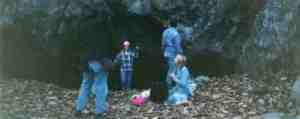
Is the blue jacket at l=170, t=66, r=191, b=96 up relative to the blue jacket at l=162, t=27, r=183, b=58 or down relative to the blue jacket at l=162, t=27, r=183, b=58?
down

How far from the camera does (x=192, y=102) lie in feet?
35.9

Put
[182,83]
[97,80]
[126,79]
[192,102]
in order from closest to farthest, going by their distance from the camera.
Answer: [97,80] < [192,102] < [182,83] < [126,79]

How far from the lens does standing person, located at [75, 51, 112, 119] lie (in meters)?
9.65

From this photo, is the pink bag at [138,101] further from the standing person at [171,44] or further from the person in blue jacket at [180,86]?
the standing person at [171,44]

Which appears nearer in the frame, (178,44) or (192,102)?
(192,102)

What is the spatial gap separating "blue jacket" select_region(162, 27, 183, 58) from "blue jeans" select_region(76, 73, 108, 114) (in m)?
2.79

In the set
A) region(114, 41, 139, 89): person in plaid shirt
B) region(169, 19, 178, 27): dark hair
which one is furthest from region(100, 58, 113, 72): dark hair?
region(169, 19, 178, 27): dark hair

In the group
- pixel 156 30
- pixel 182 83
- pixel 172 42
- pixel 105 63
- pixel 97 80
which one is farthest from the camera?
pixel 156 30

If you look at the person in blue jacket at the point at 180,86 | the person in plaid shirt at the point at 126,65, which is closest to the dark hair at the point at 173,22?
the person in plaid shirt at the point at 126,65

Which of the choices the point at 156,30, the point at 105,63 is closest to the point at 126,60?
the point at 156,30

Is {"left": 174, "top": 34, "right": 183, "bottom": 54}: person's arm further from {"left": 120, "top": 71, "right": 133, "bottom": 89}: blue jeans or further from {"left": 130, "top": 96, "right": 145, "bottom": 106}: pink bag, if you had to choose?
{"left": 130, "top": 96, "right": 145, "bottom": 106}: pink bag

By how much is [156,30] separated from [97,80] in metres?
4.57

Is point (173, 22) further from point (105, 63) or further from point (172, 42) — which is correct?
point (105, 63)

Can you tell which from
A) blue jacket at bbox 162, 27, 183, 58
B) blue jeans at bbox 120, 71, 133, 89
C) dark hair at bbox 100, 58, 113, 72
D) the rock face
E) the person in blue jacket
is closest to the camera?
dark hair at bbox 100, 58, 113, 72
